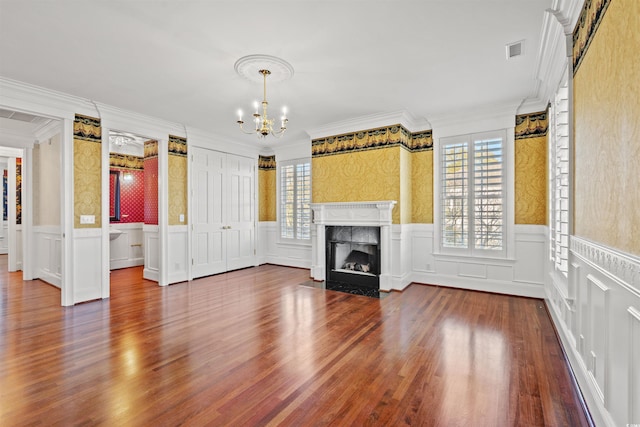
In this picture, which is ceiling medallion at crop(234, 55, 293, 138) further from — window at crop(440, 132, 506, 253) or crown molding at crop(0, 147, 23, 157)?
crown molding at crop(0, 147, 23, 157)

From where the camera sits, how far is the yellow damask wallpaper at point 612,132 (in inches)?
54.4

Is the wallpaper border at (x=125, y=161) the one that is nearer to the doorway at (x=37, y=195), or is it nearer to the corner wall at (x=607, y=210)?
the doorway at (x=37, y=195)

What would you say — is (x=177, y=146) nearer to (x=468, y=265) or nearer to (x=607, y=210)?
(x=468, y=265)

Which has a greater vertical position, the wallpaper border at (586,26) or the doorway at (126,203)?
the wallpaper border at (586,26)

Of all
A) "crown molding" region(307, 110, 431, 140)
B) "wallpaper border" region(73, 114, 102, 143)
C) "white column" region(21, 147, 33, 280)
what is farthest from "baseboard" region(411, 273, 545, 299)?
"white column" region(21, 147, 33, 280)

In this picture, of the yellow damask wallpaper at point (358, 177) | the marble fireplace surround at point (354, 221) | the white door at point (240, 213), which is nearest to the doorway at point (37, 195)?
the white door at point (240, 213)

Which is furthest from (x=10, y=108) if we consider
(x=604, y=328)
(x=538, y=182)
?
(x=538, y=182)

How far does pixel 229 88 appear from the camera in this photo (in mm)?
3971

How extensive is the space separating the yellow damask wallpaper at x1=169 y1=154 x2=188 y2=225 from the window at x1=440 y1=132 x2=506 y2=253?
471 centimetres

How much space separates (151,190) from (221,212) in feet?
4.51

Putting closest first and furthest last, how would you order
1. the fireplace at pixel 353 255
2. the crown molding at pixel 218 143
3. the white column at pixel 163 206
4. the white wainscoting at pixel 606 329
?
the white wainscoting at pixel 606 329 → the fireplace at pixel 353 255 → the white column at pixel 163 206 → the crown molding at pixel 218 143

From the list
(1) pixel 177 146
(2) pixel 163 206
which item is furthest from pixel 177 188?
(1) pixel 177 146

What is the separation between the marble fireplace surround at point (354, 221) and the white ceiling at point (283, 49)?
1644 millimetres

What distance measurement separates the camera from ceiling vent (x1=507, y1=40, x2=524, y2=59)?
2.98m
